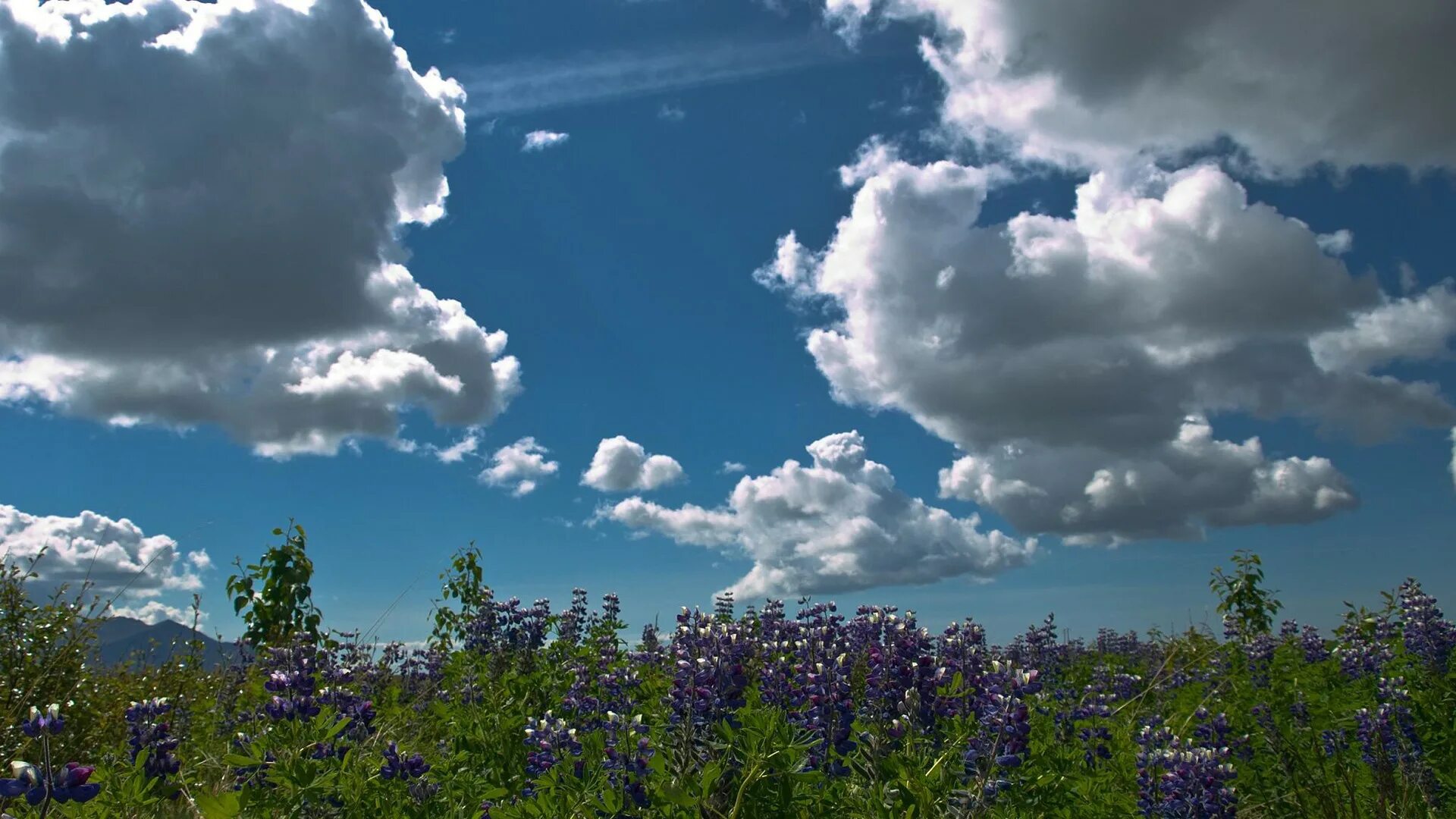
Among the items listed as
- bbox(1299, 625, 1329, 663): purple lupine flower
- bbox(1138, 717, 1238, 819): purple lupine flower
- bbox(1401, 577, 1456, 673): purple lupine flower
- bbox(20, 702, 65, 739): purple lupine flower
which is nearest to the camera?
bbox(20, 702, 65, 739): purple lupine flower

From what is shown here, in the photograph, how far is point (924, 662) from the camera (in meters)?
5.81

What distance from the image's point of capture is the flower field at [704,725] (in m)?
4.37

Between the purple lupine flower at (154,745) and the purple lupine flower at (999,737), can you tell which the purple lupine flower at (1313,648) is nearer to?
the purple lupine flower at (999,737)

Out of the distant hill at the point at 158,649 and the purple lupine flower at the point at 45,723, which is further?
the distant hill at the point at 158,649

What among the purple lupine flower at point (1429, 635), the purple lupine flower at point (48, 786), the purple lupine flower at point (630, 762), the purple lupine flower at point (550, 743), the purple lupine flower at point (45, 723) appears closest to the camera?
the purple lupine flower at point (48, 786)

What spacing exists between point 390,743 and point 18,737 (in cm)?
655

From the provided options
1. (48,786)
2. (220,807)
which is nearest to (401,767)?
(220,807)

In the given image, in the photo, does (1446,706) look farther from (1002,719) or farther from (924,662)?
(1002,719)

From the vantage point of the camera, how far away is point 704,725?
477 cm

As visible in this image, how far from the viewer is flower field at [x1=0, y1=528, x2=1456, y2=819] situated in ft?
14.3

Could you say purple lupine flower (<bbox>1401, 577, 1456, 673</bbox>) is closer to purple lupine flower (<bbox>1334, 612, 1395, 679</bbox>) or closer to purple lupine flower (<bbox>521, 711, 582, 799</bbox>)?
purple lupine flower (<bbox>1334, 612, 1395, 679</bbox>)

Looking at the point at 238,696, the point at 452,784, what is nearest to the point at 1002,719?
the point at 452,784

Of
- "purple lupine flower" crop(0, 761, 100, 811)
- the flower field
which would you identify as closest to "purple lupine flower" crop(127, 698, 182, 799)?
the flower field

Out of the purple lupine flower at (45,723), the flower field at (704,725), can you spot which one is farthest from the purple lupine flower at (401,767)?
the purple lupine flower at (45,723)
